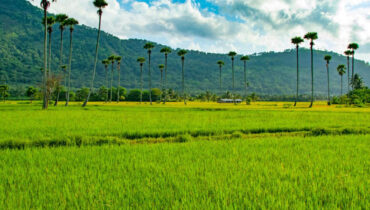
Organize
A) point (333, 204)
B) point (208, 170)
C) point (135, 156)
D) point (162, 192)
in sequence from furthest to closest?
point (135, 156) < point (208, 170) < point (162, 192) < point (333, 204)

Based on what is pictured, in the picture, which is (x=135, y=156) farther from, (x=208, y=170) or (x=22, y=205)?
(x=22, y=205)

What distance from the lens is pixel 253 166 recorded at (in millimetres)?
6453

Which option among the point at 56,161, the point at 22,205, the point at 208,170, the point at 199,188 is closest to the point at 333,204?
the point at 199,188

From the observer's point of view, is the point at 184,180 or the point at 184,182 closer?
the point at 184,182

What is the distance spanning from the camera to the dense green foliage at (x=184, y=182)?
13.1 ft

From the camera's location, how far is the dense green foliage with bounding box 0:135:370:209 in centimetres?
400

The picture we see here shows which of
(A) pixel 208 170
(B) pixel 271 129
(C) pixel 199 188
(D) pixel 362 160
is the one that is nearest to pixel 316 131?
(B) pixel 271 129

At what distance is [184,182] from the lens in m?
5.07

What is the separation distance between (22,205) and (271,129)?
624 inches

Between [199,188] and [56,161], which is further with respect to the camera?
[56,161]

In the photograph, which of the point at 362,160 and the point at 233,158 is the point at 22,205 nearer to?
the point at 233,158

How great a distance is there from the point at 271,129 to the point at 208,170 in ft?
40.1

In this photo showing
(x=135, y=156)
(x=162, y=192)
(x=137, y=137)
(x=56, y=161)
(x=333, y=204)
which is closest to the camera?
(x=333, y=204)

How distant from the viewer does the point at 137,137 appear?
1380cm
